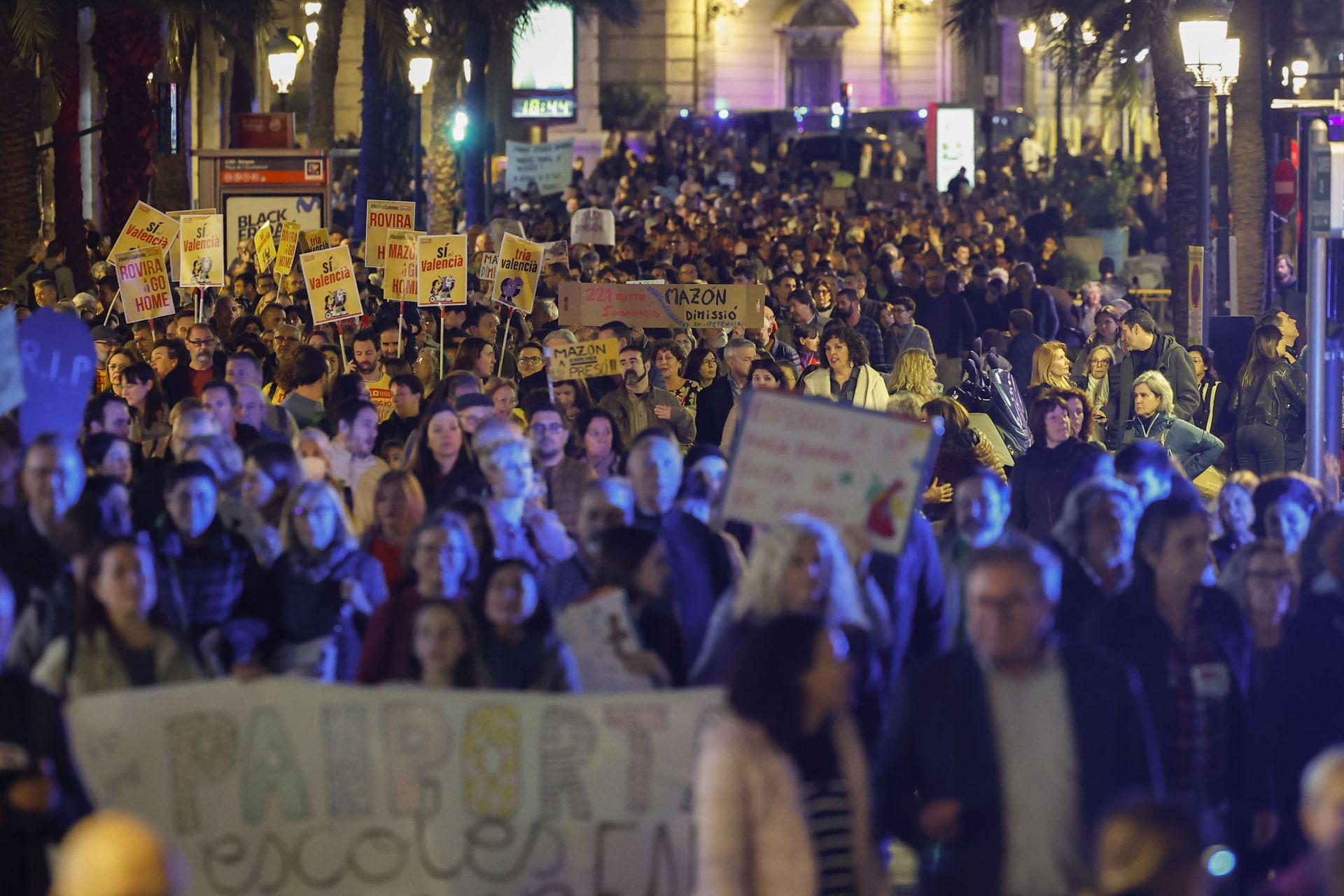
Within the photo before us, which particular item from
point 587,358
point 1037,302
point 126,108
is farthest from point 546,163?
point 587,358

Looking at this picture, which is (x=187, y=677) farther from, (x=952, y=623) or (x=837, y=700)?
(x=952, y=623)

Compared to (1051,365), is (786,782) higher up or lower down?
lower down

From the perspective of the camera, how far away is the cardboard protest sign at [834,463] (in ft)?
22.5

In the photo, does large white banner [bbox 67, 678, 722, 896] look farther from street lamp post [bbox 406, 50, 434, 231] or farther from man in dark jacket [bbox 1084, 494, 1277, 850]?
street lamp post [bbox 406, 50, 434, 231]

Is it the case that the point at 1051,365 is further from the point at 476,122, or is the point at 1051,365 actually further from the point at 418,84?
the point at 476,122

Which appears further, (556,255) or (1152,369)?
(556,255)

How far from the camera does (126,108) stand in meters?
30.2

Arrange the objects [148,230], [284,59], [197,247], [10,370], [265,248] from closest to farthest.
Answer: [10,370] → [148,230] → [197,247] → [265,248] → [284,59]

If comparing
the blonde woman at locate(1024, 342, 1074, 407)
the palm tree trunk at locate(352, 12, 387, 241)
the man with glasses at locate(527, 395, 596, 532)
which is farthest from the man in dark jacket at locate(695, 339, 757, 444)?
the palm tree trunk at locate(352, 12, 387, 241)

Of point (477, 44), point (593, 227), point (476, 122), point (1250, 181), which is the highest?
point (477, 44)

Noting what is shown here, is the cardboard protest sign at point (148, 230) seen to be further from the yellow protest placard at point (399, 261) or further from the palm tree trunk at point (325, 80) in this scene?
the palm tree trunk at point (325, 80)

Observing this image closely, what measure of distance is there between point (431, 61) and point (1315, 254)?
23.4 m

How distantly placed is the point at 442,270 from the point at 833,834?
1216cm

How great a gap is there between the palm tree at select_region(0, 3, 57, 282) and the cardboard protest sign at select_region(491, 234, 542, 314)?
5.87 meters
